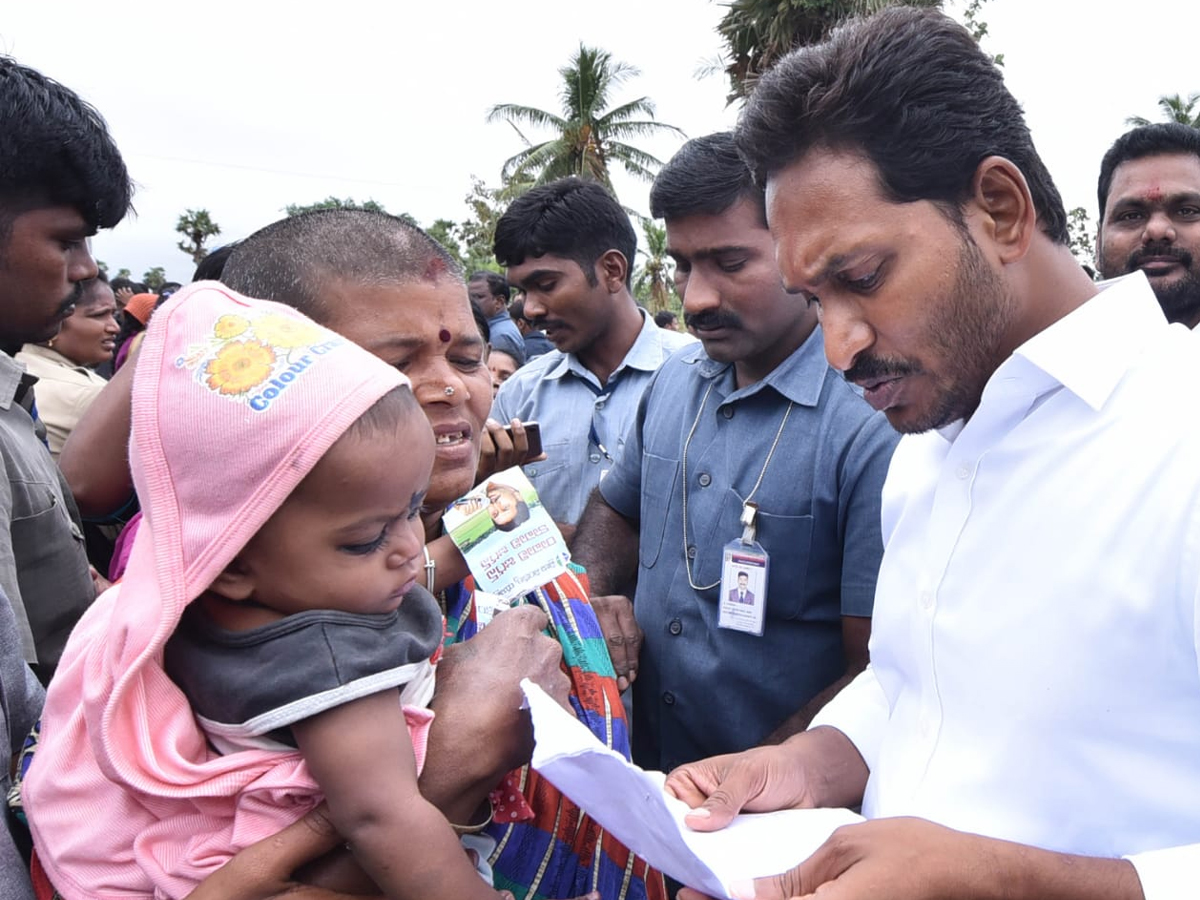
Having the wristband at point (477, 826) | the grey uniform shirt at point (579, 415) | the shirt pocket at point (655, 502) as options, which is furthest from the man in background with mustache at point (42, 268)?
the grey uniform shirt at point (579, 415)

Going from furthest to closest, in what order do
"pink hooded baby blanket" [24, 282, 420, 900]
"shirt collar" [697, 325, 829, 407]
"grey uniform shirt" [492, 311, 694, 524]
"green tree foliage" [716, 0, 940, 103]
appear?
"green tree foliage" [716, 0, 940, 103] < "grey uniform shirt" [492, 311, 694, 524] < "shirt collar" [697, 325, 829, 407] < "pink hooded baby blanket" [24, 282, 420, 900]

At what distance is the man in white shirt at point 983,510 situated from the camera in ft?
4.37

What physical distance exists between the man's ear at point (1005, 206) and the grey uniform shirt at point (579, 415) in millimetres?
2408

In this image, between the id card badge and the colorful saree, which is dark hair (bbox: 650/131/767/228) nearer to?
the id card badge

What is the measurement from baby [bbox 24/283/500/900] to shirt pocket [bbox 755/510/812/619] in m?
1.39

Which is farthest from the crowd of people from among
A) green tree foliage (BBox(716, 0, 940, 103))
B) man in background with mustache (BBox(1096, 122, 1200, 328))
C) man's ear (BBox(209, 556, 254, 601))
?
green tree foliage (BBox(716, 0, 940, 103))

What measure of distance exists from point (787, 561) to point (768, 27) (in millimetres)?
20868

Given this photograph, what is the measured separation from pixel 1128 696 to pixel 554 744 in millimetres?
883

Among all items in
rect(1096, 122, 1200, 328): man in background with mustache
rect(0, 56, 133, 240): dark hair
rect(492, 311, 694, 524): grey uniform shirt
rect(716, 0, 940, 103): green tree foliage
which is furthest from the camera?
rect(716, 0, 940, 103): green tree foliage

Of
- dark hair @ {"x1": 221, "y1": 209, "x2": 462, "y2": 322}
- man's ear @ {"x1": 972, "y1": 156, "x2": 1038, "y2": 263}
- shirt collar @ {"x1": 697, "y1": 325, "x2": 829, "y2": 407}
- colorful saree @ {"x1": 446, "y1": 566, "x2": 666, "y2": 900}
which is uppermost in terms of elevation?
man's ear @ {"x1": 972, "y1": 156, "x2": 1038, "y2": 263}

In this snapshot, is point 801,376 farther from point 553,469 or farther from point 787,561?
point 553,469

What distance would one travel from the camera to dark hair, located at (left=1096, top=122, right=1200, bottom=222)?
4320 mm

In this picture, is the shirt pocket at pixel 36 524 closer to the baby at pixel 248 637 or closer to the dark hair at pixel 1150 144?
the baby at pixel 248 637

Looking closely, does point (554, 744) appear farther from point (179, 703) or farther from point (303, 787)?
point (179, 703)
